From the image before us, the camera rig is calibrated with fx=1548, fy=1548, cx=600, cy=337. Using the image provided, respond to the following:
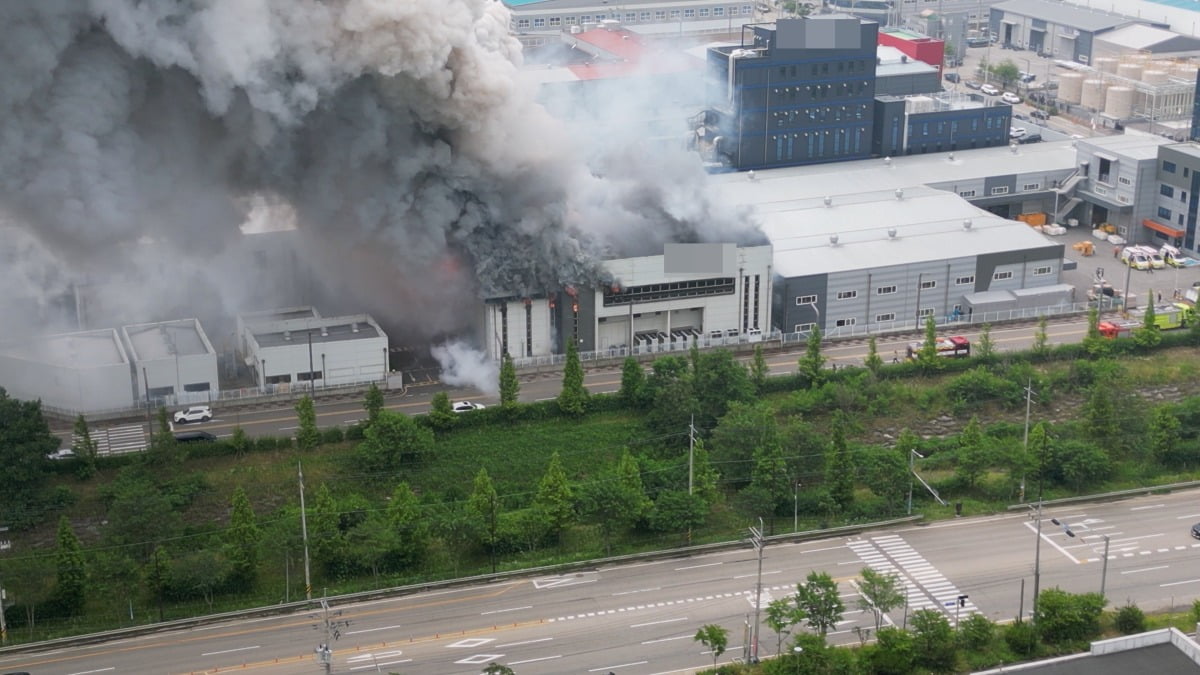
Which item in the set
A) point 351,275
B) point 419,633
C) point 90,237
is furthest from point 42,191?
point 419,633

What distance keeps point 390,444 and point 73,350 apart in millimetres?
9349

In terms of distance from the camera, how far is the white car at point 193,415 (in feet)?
122

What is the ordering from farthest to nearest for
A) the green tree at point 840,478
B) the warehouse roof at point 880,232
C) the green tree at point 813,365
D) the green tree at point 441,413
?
the warehouse roof at point 880,232, the green tree at point 813,365, the green tree at point 441,413, the green tree at point 840,478

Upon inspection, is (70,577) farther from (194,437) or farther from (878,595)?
(878,595)

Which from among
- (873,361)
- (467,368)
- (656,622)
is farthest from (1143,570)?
(467,368)

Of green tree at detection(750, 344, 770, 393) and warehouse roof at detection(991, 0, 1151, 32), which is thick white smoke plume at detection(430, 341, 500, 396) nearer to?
green tree at detection(750, 344, 770, 393)

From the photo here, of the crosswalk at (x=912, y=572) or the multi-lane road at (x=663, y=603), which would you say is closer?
the multi-lane road at (x=663, y=603)

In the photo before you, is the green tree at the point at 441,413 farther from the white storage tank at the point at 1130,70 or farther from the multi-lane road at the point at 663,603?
the white storage tank at the point at 1130,70

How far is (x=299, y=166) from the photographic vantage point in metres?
39.9

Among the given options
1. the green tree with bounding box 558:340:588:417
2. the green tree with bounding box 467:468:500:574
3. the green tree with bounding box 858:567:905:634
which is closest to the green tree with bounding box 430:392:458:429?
the green tree with bounding box 558:340:588:417

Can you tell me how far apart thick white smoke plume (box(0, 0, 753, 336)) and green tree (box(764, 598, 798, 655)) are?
14976 mm

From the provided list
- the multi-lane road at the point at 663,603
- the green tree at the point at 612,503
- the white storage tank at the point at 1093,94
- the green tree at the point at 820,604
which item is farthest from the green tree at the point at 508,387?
the white storage tank at the point at 1093,94

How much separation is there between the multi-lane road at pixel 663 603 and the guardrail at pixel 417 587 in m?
0.16

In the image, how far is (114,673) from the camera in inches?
1072
